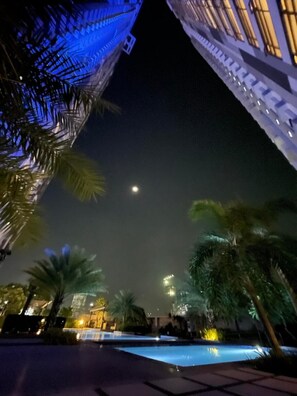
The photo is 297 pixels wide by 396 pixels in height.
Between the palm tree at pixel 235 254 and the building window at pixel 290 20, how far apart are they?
7742 mm

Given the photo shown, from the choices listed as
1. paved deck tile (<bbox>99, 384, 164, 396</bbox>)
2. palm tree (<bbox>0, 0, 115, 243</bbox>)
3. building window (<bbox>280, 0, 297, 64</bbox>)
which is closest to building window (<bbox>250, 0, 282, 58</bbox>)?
building window (<bbox>280, 0, 297, 64</bbox>)

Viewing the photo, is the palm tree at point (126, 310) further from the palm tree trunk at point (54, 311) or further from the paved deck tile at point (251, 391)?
the paved deck tile at point (251, 391)

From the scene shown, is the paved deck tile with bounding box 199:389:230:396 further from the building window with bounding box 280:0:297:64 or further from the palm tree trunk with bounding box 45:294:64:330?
the building window with bounding box 280:0:297:64

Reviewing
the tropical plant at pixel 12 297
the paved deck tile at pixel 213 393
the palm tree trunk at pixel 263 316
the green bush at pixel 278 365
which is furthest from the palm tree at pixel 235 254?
the tropical plant at pixel 12 297

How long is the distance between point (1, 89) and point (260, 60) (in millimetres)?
18923

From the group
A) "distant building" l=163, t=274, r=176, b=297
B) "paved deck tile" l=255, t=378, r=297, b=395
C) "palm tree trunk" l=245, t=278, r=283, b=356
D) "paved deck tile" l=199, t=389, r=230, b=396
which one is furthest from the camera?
"distant building" l=163, t=274, r=176, b=297

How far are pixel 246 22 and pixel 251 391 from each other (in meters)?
20.6

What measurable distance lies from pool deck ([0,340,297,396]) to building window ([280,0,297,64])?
42.8ft

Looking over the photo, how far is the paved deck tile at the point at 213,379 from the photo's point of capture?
4.02 m

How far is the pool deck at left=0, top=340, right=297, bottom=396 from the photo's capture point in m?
3.21

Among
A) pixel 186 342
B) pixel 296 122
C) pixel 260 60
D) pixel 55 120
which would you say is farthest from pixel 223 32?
pixel 186 342

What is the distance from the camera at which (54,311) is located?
1342 centimetres

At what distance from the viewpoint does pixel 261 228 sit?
11781 millimetres

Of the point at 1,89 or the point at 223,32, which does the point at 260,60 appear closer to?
the point at 223,32
